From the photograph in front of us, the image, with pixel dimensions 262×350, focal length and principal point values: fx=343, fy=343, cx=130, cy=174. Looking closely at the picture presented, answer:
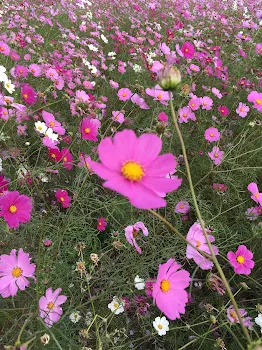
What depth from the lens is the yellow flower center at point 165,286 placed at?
698 millimetres

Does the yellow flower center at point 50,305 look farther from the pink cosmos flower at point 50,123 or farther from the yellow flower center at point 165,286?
the pink cosmos flower at point 50,123

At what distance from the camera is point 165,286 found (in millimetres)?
711

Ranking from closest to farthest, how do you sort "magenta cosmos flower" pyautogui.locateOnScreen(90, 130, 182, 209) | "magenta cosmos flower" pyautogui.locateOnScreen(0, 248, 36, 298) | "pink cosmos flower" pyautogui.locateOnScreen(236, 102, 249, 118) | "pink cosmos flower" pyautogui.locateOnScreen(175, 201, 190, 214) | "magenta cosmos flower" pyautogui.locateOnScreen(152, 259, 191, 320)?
"magenta cosmos flower" pyautogui.locateOnScreen(90, 130, 182, 209) < "magenta cosmos flower" pyautogui.locateOnScreen(152, 259, 191, 320) < "magenta cosmos flower" pyautogui.locateOnScreen(0, 248, 36, 298) < "pink cosmos flower" pyautogui.locateOnScreen(175, 201, 190, 214) < "pink cosmos flower" pyautogui.locateOnScreen(236, 102, 249, 118)

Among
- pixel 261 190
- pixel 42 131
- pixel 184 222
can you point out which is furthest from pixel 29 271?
pixel 261 190

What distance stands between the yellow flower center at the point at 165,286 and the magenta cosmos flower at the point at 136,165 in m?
0.23

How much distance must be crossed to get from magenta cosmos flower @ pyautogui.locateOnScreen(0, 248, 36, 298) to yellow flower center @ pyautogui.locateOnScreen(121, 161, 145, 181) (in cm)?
42

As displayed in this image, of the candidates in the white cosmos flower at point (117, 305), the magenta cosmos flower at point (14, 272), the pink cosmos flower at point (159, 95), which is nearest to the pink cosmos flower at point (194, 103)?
the pink cosmos flower at point (159, 95)

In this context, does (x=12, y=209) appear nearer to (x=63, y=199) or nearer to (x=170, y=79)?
(x=63, y=199)

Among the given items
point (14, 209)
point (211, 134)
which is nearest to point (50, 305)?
point (14, 209)

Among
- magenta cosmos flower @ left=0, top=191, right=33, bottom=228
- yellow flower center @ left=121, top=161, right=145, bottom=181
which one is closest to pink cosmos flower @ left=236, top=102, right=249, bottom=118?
magenta cosmos flower @ left=0, top=191, right=33, bottom=228

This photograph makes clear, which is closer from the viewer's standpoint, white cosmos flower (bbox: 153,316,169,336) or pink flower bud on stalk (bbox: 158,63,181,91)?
pink flower bud on stalk (bbox: 158,63,181,91)

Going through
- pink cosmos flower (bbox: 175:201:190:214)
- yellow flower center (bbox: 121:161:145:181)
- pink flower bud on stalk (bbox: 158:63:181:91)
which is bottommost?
pink cosmos flower (bbox: 175:201:190:214)

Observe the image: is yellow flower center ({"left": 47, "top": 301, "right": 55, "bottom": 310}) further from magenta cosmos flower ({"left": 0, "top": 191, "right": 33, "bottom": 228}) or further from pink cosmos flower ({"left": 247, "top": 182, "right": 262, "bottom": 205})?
pink cosmos flower ({"left": 247, "top": 182, "right": 262, "bottom": 205})

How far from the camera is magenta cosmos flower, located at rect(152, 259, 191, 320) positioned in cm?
66
